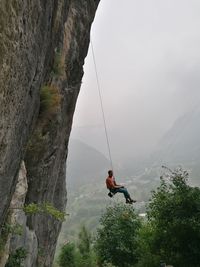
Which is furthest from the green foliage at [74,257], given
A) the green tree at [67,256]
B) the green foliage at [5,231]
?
the green foliage at [5,231]

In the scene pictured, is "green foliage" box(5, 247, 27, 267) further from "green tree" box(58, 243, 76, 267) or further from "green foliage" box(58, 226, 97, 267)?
"green tree" box(58, 243, 76, 267)

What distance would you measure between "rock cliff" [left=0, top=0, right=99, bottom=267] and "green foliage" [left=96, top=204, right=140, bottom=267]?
21.8 m

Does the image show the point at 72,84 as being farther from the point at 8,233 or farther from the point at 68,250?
the point at 68,250

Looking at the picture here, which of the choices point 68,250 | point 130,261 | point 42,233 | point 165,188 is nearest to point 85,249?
point 68,250

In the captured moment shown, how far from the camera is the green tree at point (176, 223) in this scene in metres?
34.6

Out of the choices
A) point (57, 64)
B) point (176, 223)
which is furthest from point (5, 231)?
point (176, 223)

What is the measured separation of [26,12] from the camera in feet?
38.5

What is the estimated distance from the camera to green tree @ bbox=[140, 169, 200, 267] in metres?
34.6

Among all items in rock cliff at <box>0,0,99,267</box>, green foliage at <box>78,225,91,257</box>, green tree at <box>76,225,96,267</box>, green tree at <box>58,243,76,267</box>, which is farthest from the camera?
green foliage at <box>78,225,91,257</box>

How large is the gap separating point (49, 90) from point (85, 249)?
5216cm

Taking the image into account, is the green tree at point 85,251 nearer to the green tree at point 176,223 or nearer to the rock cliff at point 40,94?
the green tree at point 176,223

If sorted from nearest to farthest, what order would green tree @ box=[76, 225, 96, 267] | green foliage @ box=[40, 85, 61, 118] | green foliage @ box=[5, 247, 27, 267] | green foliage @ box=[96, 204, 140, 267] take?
green foliage @ box=[40, 85, 61, 118]
green foliage @ box=[5, 247, 27, 267]
green foliage @ box=[96, 204, 140, 267]
green tree @ box=[76, 225, 96, 267]

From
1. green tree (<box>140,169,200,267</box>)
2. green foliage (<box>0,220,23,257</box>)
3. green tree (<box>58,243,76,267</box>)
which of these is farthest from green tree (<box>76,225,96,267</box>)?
green foliage (<box>0,220,23,257</box>)

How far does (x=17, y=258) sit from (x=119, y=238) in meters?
33.1
